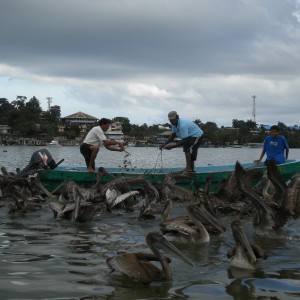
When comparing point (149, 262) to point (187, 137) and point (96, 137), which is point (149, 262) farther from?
point (96, 137)

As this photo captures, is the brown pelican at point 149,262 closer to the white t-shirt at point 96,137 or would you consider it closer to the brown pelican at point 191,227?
the brown pelican at point 191,227

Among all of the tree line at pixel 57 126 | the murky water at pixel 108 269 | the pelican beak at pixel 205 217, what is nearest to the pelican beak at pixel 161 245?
the murky water at pixel 108 269

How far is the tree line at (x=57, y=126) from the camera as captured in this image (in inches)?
5020

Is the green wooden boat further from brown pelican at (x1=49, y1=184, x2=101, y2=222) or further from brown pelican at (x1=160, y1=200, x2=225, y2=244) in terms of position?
brown pelican at (x1=160, y1=200, x2=225, y2=244)

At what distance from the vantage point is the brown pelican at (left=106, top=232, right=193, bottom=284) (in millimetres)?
5984

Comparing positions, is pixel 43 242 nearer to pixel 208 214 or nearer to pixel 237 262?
pixel 208 214

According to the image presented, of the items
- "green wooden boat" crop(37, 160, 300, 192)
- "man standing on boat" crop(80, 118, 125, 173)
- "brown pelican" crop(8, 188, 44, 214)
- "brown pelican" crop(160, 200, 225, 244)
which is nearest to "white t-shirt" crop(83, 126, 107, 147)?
"man standing on boat" crop(80, 118, 125, 173)

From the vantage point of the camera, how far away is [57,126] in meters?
157

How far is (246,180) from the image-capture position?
8.84 m

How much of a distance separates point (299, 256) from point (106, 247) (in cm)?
278

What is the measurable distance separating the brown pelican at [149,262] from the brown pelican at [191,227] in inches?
78.8

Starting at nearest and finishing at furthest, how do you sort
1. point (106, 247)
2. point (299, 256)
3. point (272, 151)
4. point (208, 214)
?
point (299, 256), point (106, 247), point (208, 214), point (272, 151)

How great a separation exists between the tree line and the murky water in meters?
106

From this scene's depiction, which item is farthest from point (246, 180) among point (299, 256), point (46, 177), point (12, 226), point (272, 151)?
point (46, 177)
